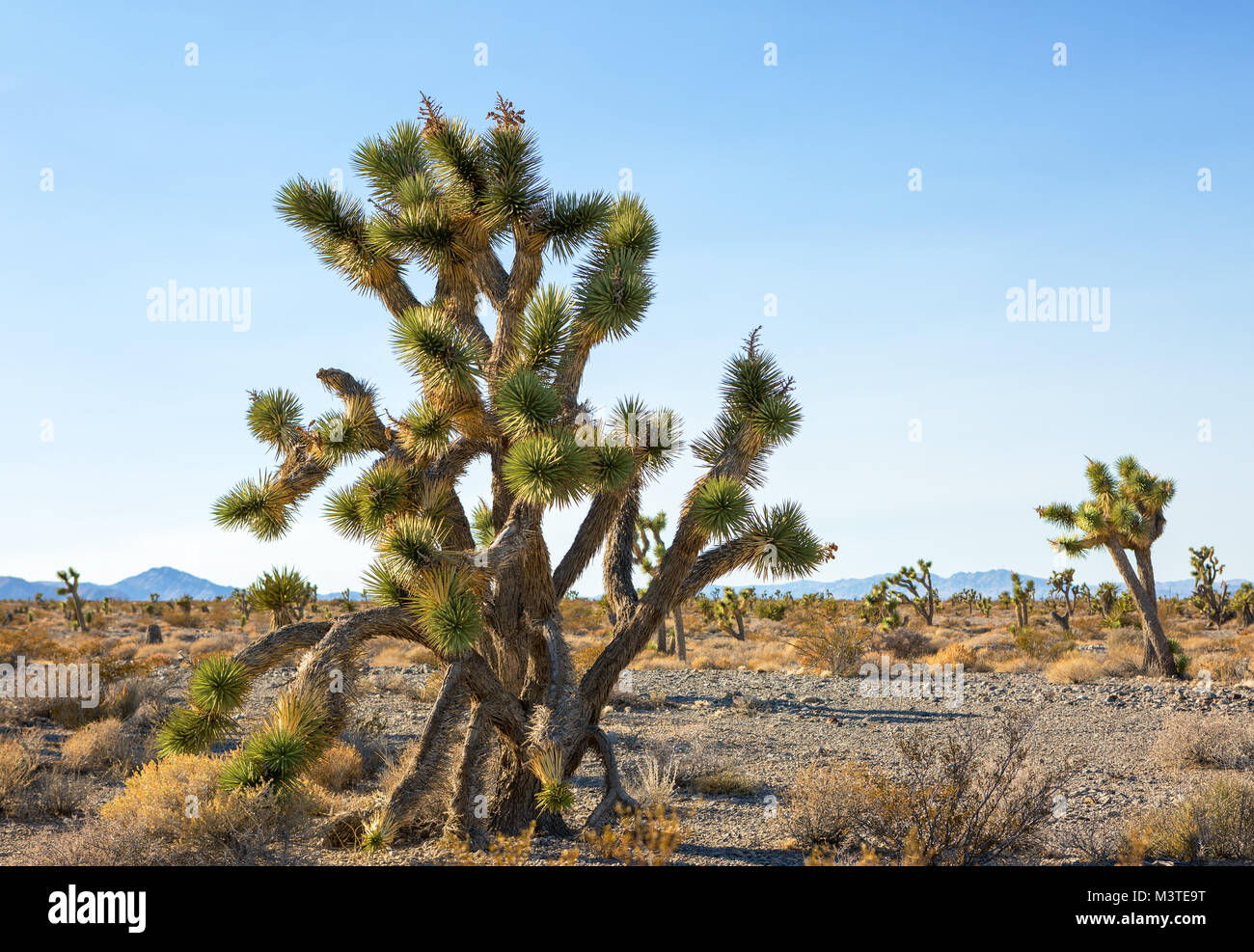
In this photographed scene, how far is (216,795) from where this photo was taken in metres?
6.85

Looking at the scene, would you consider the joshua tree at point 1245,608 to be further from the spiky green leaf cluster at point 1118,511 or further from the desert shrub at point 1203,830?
the desert shrub at point 1203,830

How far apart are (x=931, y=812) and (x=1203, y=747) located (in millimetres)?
6481

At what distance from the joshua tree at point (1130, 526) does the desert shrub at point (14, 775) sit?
21.1 m

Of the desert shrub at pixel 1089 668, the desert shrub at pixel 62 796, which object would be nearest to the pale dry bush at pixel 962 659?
the desert shrub at pixel 1089 668

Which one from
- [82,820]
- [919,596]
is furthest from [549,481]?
[919,596]

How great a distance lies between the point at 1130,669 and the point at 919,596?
69.0 ft

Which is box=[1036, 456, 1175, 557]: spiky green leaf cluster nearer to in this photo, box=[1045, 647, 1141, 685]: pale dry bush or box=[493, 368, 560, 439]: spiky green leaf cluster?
box=[1045, 647, 1141, 685]: pale dry bush

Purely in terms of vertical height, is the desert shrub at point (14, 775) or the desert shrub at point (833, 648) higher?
the desert shrub at point (14, 775)

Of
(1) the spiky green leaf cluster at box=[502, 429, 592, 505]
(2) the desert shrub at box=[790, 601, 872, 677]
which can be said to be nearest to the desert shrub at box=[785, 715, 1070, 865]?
(1) the spiky green leaf cluster at box=[502, 429, 592, 505]

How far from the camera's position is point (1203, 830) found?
24.2 feet

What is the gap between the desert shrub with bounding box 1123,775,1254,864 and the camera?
23.6 feet

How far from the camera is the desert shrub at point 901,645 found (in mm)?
26078

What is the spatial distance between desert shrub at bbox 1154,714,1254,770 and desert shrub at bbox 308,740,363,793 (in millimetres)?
10153
